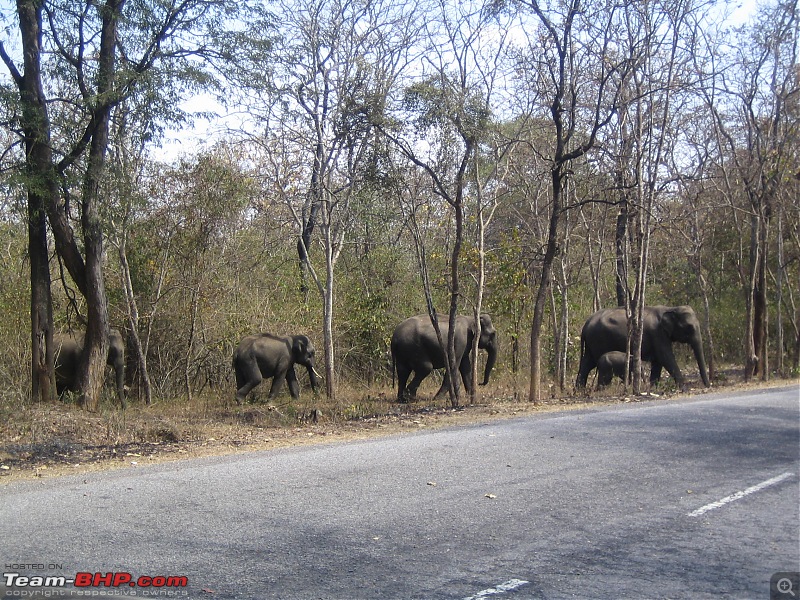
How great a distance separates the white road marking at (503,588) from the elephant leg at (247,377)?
1402 centimetres

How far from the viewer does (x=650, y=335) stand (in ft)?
78.3

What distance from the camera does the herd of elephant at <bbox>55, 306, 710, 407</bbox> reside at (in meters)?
18.9

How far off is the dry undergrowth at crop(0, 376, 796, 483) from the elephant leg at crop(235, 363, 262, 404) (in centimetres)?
32

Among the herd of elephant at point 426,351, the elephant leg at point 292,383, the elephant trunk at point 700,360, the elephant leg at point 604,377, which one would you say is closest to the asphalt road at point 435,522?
the herd of elephant at point 426,351

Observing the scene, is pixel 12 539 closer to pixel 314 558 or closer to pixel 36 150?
pixel 314 558

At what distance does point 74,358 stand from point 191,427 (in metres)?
6.47

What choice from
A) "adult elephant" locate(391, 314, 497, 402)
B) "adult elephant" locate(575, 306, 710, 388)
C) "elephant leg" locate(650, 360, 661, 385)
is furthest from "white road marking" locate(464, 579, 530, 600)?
"elephant leg" locate(650, 360, 661, 385)

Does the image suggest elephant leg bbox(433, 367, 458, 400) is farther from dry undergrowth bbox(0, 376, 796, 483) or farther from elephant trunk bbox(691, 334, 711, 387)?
elephant trunk bbox(691, 334, 711, 387)

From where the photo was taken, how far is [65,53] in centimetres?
1459

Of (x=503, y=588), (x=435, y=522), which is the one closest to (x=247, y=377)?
(x=435, y=522)

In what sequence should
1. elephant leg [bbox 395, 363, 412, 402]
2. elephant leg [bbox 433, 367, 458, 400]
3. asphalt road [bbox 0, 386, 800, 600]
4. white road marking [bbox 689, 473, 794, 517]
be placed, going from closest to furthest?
asphalt road [bbox 0, 386, 800, 600]
white road marking [bbox 689, 473, 794, 517]
elephant leg [bbox 433, 367, 458, 400]
elephant leg [bbox 395, 363, 412, 402]

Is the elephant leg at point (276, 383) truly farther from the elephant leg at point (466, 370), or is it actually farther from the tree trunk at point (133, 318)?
the elephant leg at point (466, 370)

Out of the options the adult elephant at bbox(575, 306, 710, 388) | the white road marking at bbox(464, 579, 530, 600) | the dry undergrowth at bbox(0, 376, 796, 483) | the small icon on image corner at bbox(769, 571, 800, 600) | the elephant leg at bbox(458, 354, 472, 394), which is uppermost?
the adult elephant at bbox(575, 306, 710, 388)

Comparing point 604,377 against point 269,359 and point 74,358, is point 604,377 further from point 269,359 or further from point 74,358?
point 74,358
